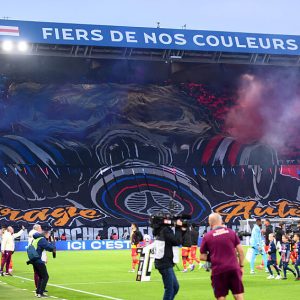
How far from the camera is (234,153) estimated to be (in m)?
76.2

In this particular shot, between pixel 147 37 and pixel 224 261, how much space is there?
50618mm

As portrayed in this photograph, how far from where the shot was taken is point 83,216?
68.4m

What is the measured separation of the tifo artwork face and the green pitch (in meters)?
33.4

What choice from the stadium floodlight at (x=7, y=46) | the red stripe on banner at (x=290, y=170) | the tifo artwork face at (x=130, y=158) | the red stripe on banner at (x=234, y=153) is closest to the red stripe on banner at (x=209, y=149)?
the tifo artwork face at (x=130, y=158)

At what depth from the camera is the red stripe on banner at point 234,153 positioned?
76000 millimetres

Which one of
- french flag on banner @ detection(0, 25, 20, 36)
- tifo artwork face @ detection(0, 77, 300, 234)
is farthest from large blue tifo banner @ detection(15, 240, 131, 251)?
french flag on banner @ detection(0, 25, 20, 36)

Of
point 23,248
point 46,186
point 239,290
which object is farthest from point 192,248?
point 46,186

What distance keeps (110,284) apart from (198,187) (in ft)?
155

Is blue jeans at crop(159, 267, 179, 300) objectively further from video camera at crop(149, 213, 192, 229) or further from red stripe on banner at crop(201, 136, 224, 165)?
red stripe on banner at crop(201, 136, 224, 165)

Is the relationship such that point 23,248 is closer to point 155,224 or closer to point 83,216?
point 83,216

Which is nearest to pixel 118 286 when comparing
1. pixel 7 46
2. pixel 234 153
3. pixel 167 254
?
pixel 167 254

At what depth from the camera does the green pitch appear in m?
22.9

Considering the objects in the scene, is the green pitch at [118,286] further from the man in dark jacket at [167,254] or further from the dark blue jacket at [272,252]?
the man in dark jacket at [167,254]

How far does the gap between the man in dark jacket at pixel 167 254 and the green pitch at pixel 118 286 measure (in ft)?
19.9
